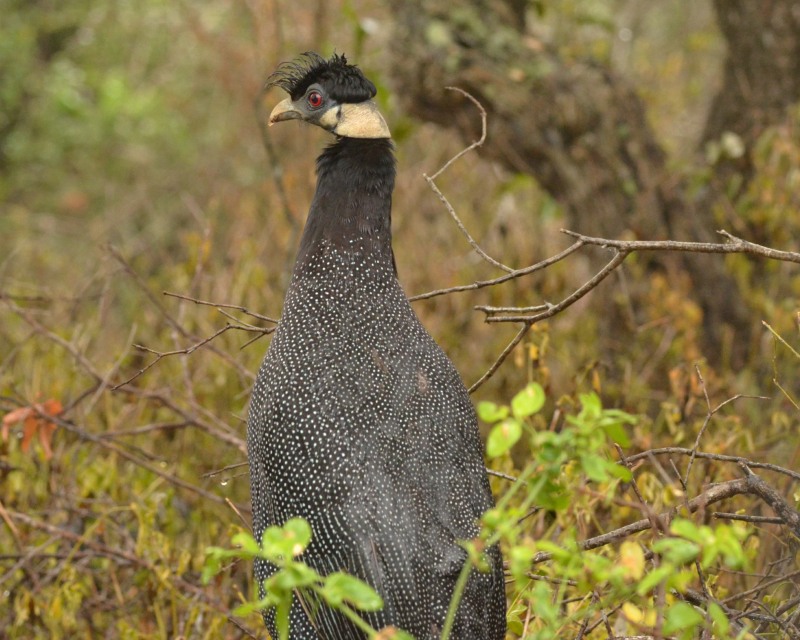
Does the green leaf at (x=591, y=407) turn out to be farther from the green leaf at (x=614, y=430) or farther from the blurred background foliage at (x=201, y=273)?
the blurred background foliage at (x=201, y=273)

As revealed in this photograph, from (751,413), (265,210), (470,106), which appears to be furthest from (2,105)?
(751,413)

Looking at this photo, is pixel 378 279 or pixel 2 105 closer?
pixel 378 279

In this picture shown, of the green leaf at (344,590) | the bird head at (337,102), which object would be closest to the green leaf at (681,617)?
the green leaf at (344,590)

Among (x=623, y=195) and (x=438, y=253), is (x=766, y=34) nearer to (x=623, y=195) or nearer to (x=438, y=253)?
(x=623, y=195)

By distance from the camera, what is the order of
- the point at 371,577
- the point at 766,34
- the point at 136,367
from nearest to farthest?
the point at 371,577
the point at 136,367
the point at 766,34

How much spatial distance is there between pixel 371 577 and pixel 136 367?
279cm

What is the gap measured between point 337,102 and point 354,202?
0.93 feet

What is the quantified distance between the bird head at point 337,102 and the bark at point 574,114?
273 cm

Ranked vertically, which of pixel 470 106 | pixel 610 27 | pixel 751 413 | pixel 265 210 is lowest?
pixel 751 413

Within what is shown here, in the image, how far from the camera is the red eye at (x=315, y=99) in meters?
3.15

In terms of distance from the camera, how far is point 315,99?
316 cm

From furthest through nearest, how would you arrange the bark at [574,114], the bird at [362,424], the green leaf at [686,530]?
the bark at [574,114]
the bird at [362,424]
the green leaf at [686,530]

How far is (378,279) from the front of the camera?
306 centimetres

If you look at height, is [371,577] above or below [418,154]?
A: below
